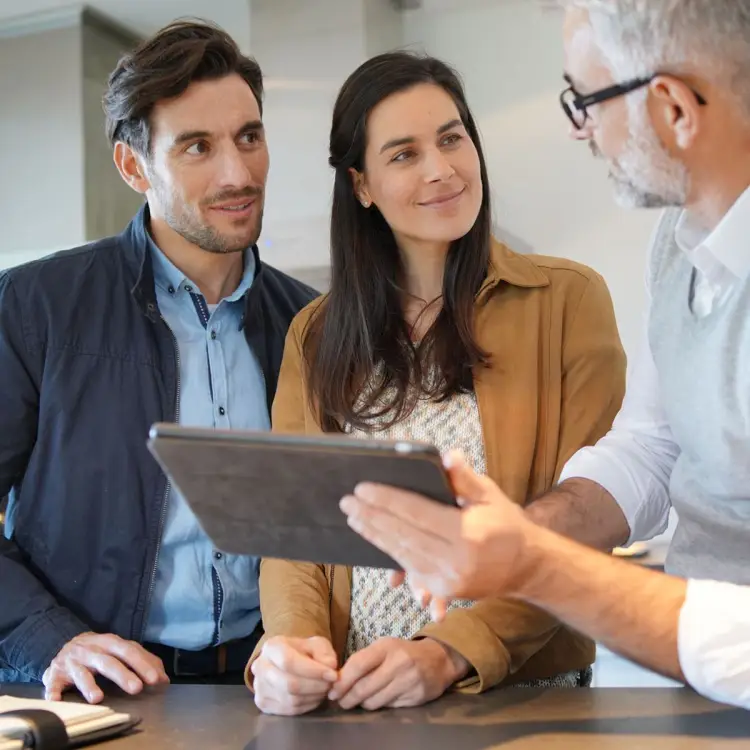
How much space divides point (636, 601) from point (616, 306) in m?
2.11

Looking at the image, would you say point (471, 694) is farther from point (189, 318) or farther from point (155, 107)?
point (155, 107)

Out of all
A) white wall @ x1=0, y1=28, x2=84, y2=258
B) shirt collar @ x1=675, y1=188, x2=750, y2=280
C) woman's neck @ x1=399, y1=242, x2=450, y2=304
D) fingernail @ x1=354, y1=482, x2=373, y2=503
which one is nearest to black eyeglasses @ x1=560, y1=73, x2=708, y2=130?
shirt collar @ x1=675, y1=188, x2=750, y2=280

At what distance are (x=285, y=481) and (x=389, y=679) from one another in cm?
34

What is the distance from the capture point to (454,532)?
884 millimetres

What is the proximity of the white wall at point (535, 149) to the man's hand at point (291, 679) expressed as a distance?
2.00 meters

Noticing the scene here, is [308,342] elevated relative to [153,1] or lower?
lower

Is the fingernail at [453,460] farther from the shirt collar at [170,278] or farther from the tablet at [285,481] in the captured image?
the shirt collar at [170,278]

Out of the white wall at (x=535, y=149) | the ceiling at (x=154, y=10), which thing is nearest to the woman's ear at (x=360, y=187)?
the white wall at (x=535, y=149)

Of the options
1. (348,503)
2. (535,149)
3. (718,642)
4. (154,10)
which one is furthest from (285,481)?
(154,10)

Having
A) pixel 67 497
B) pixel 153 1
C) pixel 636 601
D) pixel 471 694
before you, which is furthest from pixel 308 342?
pixel 153 1

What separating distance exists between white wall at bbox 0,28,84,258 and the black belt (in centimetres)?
208

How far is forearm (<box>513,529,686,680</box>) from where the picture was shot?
95 centimetres

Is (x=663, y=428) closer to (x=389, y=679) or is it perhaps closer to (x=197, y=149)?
(x=389, y=679)

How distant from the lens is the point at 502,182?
3.08 meters
